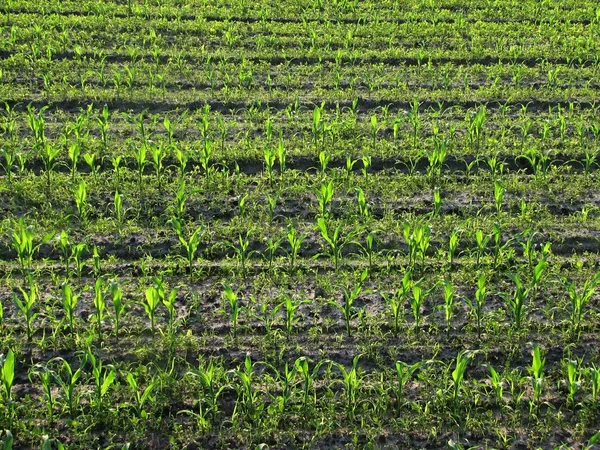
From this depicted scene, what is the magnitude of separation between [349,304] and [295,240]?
0.86 meters

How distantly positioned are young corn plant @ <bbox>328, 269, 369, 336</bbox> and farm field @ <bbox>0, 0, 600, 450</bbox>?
26mm

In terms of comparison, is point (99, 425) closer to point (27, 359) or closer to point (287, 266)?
point (27, 359)

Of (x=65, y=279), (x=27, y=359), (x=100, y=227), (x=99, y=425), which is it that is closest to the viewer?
(x=99, y=425)

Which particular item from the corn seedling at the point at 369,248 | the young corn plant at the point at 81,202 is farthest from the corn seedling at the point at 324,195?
the young corn plant at the point at 81,202

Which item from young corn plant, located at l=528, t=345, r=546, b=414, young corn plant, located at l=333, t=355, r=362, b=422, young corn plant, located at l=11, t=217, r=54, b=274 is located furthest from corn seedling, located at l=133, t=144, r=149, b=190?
young corn plant, located at l=528, t=345, r=546, b=414

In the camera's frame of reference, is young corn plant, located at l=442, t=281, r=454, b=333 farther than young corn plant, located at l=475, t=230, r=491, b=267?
No

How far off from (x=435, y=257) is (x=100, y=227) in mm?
2511

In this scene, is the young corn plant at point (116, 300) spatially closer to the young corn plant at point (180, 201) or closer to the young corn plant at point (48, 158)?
the young corn plant at point (180, 201)

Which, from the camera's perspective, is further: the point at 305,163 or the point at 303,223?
the point at 305,163

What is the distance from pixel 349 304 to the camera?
590 centimetres

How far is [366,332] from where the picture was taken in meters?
5.97

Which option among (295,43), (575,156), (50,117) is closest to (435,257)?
(575,156)

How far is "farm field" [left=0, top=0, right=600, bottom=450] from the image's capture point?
5254mm

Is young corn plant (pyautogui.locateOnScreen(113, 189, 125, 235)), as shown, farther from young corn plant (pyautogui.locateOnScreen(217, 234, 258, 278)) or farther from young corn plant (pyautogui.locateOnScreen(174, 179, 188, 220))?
young corn plant (pyautogui.locateOnScreen(217, 234, 258, 278))
